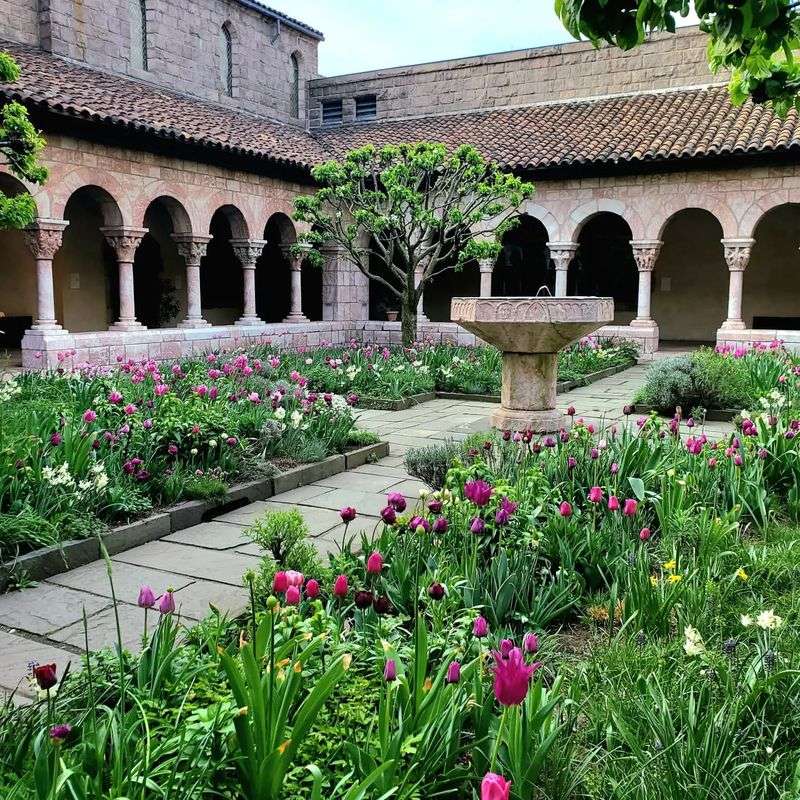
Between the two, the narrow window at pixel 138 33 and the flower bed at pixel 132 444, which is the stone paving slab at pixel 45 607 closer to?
the flower bed at pixel 132 444

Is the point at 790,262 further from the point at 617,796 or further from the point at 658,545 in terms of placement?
the point at 617,796

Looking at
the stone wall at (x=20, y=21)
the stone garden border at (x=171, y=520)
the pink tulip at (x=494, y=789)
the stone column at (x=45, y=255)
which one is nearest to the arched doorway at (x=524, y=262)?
the stone wall at (x=20, y=21)

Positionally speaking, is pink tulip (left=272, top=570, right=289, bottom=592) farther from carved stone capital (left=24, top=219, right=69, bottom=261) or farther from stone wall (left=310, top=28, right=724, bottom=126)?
stone wall (left=310, top=28, right=724, bottom=126)

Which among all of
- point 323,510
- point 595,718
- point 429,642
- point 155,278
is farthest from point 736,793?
point 155,278

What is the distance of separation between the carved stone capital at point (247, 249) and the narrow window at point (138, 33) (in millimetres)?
4864

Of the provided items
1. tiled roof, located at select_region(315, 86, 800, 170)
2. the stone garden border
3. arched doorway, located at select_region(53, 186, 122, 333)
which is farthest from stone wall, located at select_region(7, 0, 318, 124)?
the stone garden border

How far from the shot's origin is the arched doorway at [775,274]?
18125mm

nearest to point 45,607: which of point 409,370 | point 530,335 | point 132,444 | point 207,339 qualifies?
point 132,444

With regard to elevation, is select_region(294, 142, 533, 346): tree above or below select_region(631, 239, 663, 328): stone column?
above

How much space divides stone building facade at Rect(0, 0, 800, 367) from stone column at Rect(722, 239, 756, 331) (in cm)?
4

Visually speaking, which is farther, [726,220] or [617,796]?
[726,220]

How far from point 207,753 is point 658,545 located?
2711 millimetres

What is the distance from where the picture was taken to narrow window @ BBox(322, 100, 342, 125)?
2299 cm

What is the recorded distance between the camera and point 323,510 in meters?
5.35
